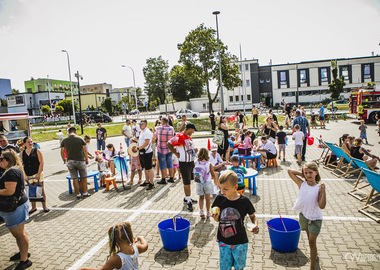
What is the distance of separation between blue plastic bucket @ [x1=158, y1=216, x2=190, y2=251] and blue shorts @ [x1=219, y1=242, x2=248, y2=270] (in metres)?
1.24

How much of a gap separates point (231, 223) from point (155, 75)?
7093cm

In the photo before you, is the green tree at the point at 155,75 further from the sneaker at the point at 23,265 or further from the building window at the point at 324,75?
the sneaker at the point at 23,265

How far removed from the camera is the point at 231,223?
115 inches

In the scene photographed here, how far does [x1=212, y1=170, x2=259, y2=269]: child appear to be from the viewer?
290 cm

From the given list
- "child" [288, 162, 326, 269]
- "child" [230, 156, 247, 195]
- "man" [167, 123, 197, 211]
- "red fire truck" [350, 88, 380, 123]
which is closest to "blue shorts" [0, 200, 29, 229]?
"man" [167, 123, 197, 211]

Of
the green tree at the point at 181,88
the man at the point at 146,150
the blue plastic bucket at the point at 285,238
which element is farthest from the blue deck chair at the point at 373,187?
the green tree at the point at 181,88

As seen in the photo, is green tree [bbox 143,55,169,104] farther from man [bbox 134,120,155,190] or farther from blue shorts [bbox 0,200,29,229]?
blue shorts [bbox 0,200,29,229]

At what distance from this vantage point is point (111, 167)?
28.4 feet

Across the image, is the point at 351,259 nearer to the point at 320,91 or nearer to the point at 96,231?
the point at 96,231

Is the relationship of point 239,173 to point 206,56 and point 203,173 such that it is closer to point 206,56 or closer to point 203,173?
point 203,173

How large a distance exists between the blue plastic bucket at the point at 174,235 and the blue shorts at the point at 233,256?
1.24 meters

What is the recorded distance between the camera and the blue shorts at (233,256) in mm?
2910

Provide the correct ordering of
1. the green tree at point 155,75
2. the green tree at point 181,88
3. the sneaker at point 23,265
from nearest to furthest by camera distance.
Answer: the sneaker at point 23,265 → the green tree at point 181,88 → the green tree at point 155,75

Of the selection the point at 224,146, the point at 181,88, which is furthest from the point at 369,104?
the point at 181,88
